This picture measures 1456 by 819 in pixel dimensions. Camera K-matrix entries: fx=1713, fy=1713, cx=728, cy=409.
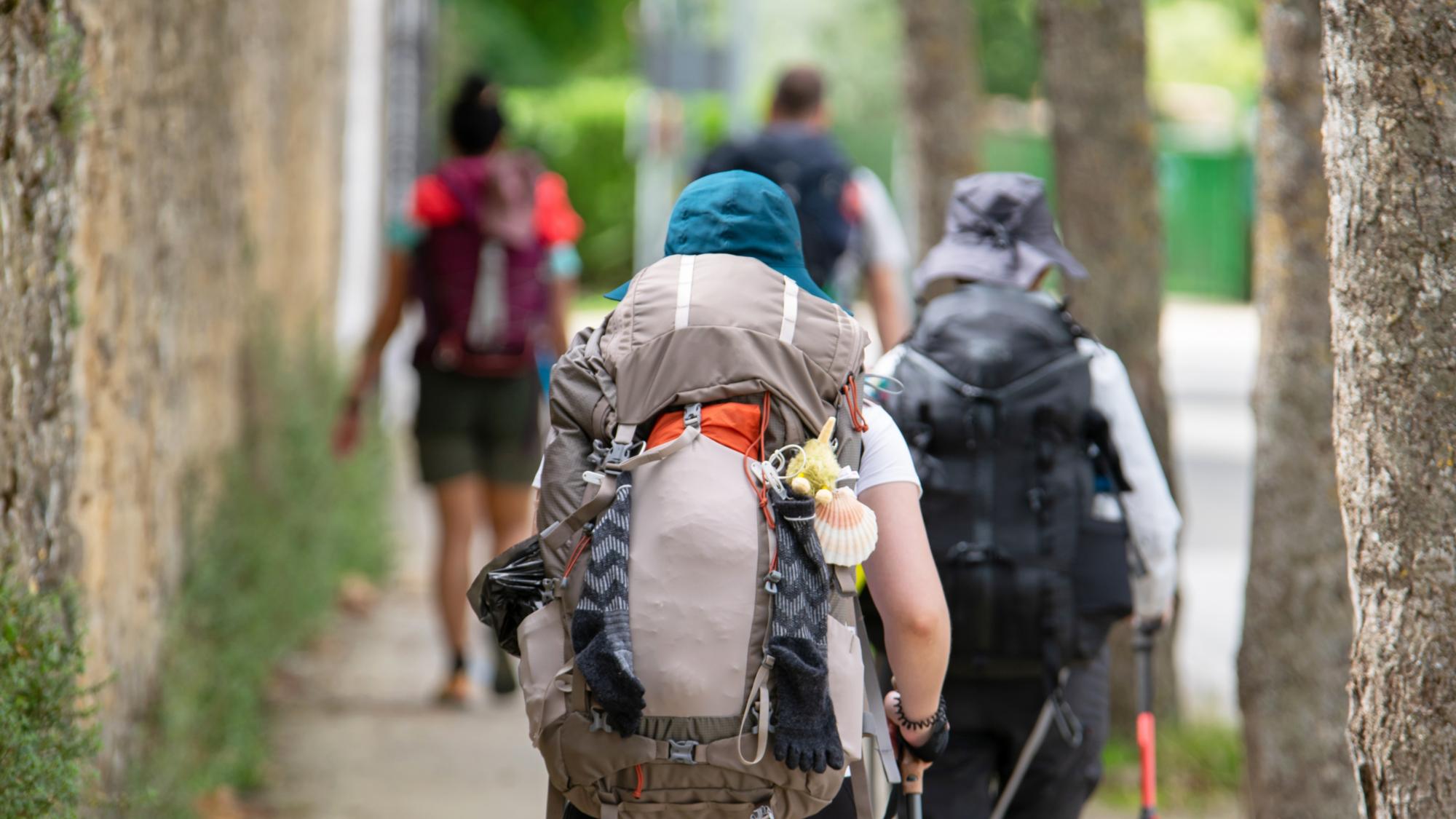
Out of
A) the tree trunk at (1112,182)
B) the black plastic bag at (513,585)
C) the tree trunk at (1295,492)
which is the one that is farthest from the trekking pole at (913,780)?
the tree trunk at (1112,182)

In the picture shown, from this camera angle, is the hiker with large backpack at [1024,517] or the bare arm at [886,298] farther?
the bare arm at [886,298]

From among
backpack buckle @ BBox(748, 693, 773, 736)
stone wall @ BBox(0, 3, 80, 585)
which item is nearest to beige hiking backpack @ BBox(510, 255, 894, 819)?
backpack buckle @ BBox(748, 693, 773, 736)

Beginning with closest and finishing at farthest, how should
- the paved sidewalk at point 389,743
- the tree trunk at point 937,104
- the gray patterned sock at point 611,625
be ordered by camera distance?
the gray patterned sock at point 611,625
the paved sidewalk at point 389,743
the tree trunk at point 937,104

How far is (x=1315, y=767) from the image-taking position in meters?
4.16

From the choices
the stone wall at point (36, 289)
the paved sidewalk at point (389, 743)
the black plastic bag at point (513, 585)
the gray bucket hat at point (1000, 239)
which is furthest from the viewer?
the paved sidewalk at point (389, 743)

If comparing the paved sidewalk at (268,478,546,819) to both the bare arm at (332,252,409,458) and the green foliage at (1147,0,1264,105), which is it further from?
the green foliage at (1147,0,1264,105)

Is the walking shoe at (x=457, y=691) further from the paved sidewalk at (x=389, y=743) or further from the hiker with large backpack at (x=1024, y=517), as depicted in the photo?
the hiker with large backpack at (x=1024, y=517)

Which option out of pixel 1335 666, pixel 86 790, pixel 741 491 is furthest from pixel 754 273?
pixel 1335 666

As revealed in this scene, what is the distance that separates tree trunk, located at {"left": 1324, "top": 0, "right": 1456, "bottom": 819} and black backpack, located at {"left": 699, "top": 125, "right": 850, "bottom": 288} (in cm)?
330

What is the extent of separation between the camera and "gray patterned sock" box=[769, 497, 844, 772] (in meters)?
2.39

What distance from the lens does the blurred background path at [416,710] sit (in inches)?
215

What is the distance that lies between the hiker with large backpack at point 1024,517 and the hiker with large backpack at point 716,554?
25.0 inches

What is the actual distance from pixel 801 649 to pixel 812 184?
3558mm

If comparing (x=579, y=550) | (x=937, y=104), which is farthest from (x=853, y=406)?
(x=937, y=104)
